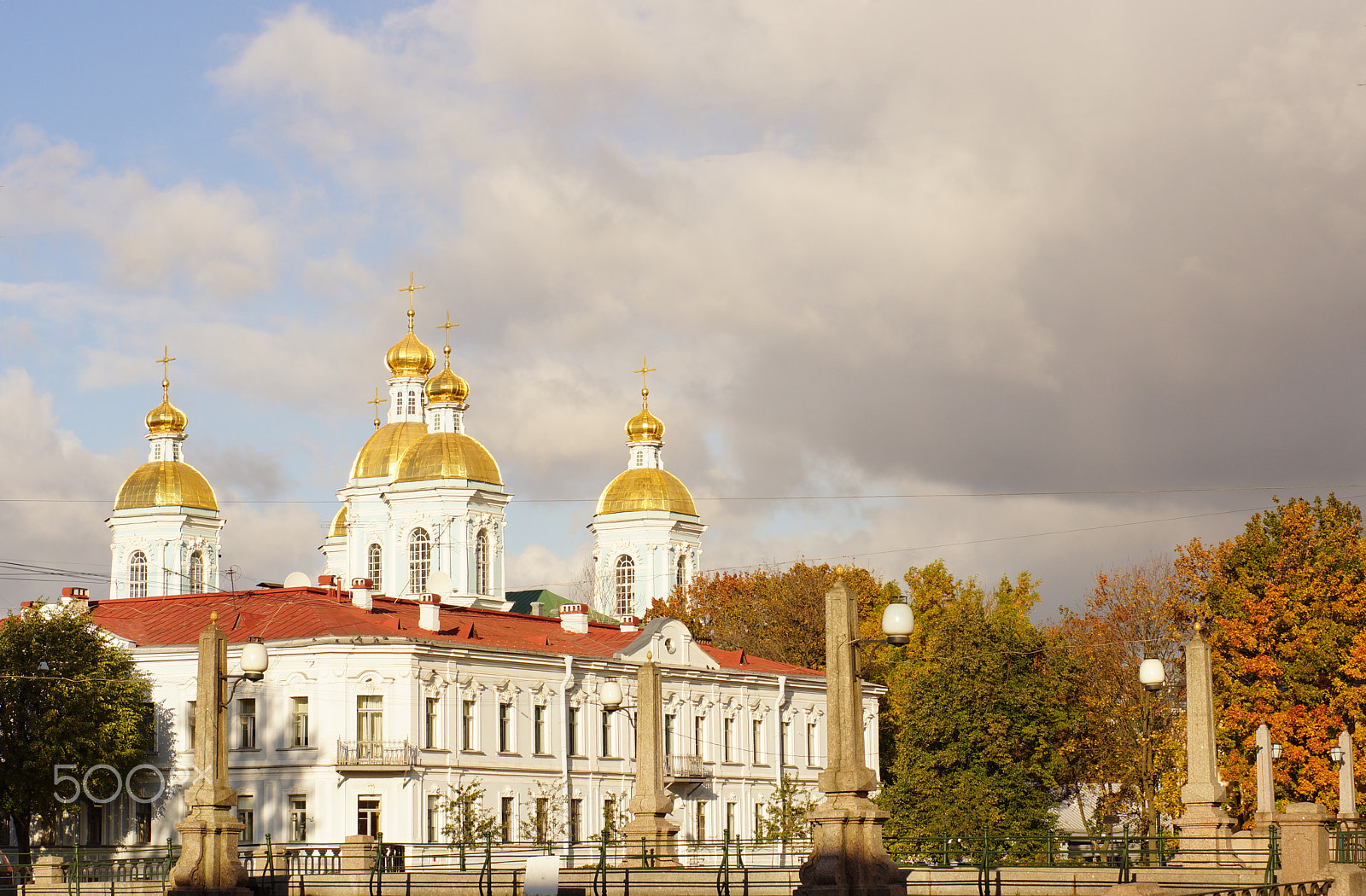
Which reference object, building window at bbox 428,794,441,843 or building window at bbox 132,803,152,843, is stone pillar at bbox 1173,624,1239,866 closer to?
building window at bbox 428,794,441,843

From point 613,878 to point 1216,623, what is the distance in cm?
2469

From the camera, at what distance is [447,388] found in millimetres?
95312

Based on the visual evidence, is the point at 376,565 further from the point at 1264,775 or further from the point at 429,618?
the point at 1264,775

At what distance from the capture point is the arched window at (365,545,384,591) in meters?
93.4

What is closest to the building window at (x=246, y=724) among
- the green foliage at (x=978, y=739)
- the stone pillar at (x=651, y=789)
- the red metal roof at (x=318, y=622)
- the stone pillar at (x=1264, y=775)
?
the red metal roof at (x=318, y=622)

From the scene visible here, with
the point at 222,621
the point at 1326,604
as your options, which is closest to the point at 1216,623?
the point at 1326,604

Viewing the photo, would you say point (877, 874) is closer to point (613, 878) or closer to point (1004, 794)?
point (613, 878)

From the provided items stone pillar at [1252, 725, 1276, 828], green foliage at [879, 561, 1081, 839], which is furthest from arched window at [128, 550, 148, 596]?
stone pillar at [1252, 725, 1276, 828]

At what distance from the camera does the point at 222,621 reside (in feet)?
196

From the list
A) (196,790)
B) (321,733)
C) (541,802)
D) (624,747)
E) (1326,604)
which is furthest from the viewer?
(624,747)

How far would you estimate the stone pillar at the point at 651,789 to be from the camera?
105 feet

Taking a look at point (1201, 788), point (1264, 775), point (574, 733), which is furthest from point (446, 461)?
point (1201, 788)

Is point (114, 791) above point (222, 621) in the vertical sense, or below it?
below

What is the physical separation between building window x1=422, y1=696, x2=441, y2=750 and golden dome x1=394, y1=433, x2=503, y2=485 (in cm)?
3402
